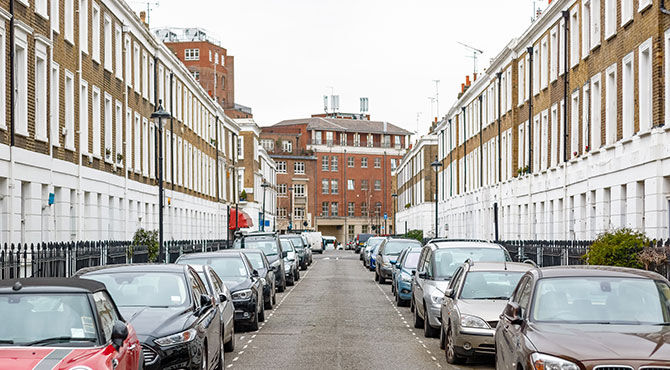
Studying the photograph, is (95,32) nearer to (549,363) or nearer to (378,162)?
(549,363)

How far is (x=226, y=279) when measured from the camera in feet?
65.8

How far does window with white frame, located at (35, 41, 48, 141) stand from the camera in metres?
27.2

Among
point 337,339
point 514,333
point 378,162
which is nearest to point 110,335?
point 514,333

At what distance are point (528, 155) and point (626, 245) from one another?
2558cm

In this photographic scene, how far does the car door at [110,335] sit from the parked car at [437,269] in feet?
29.6

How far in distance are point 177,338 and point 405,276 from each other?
51.2 feet

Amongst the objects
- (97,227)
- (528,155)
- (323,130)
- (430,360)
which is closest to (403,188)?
(323,130)

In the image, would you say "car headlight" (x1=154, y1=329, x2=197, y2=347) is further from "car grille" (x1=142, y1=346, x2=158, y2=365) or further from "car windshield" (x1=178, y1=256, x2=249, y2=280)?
"car windshield" (x1=178, y1=256, x2=249, y2=280)

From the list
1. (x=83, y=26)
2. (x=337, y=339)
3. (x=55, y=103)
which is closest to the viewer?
(x=337, y=339)

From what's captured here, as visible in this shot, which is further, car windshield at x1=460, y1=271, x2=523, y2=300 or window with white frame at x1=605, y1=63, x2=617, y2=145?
window with white frame at x1=605, y1=63, x2=617, y2=145

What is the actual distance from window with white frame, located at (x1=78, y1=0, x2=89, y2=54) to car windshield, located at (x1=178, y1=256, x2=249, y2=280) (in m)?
14.5

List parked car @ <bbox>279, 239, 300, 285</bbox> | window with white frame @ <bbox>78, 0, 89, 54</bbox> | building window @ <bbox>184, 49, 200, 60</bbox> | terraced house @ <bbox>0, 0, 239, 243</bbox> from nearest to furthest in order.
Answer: terraced house @ <bbox>0, 0, 239, 243</bbox> → window with white frame @ <bbox>78, 0, 89, 54</bbox> → parked car @ <bbox>279, 239, 300, 285</bbox> → building window @ <bbox>184, 49, 200, 60</bbox>

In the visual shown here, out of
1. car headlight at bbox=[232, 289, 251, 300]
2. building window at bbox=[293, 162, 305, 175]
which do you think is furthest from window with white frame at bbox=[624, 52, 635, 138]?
building window at bbox=[293, 162, 305, 175]

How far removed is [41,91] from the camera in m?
27.7
